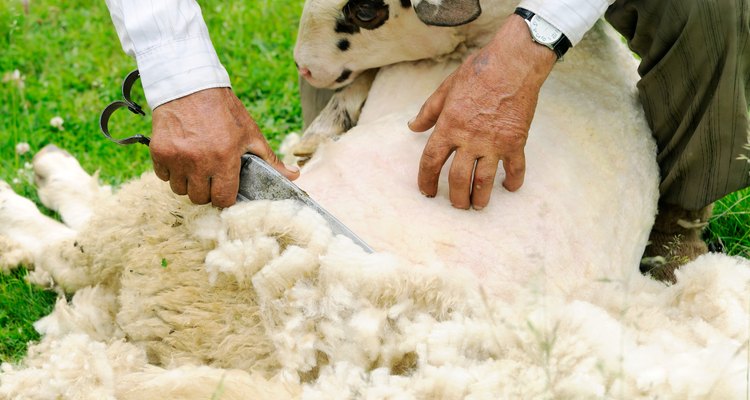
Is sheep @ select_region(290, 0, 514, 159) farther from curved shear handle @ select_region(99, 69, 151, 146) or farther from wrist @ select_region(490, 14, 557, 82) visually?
curved shear handle @ select_region(99, 69, 151, 146)

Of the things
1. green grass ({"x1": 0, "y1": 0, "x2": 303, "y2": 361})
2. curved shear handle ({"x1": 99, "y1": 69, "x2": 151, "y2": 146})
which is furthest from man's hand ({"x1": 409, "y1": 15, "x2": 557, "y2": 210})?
green grass ({"x1": 0, "y1": 0, "x2": 303, "y2": 361})

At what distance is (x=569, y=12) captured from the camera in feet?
6.20

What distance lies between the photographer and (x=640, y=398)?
1.48 meters

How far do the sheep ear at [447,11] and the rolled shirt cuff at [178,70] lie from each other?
51cm

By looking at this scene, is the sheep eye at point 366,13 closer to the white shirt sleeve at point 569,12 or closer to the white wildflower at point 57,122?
the white shirt sleeve at point 569,12

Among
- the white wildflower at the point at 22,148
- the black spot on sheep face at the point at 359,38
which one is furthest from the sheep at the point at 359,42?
the white wildflower at the point at 22,148

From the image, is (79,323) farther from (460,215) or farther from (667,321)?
(667,321)

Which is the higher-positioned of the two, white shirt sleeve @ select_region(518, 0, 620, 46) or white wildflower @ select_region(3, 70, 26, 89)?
white shirt sleeve @ select_region(518, 0, 620, 46)

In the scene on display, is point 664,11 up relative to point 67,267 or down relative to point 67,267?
up

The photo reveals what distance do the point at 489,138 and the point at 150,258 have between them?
2.69 ft

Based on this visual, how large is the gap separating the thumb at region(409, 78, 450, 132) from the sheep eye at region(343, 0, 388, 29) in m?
0.38

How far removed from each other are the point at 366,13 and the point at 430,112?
1.49 feet

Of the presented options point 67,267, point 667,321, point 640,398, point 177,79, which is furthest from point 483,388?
point 67,267

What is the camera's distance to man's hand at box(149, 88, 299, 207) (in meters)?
1.79
